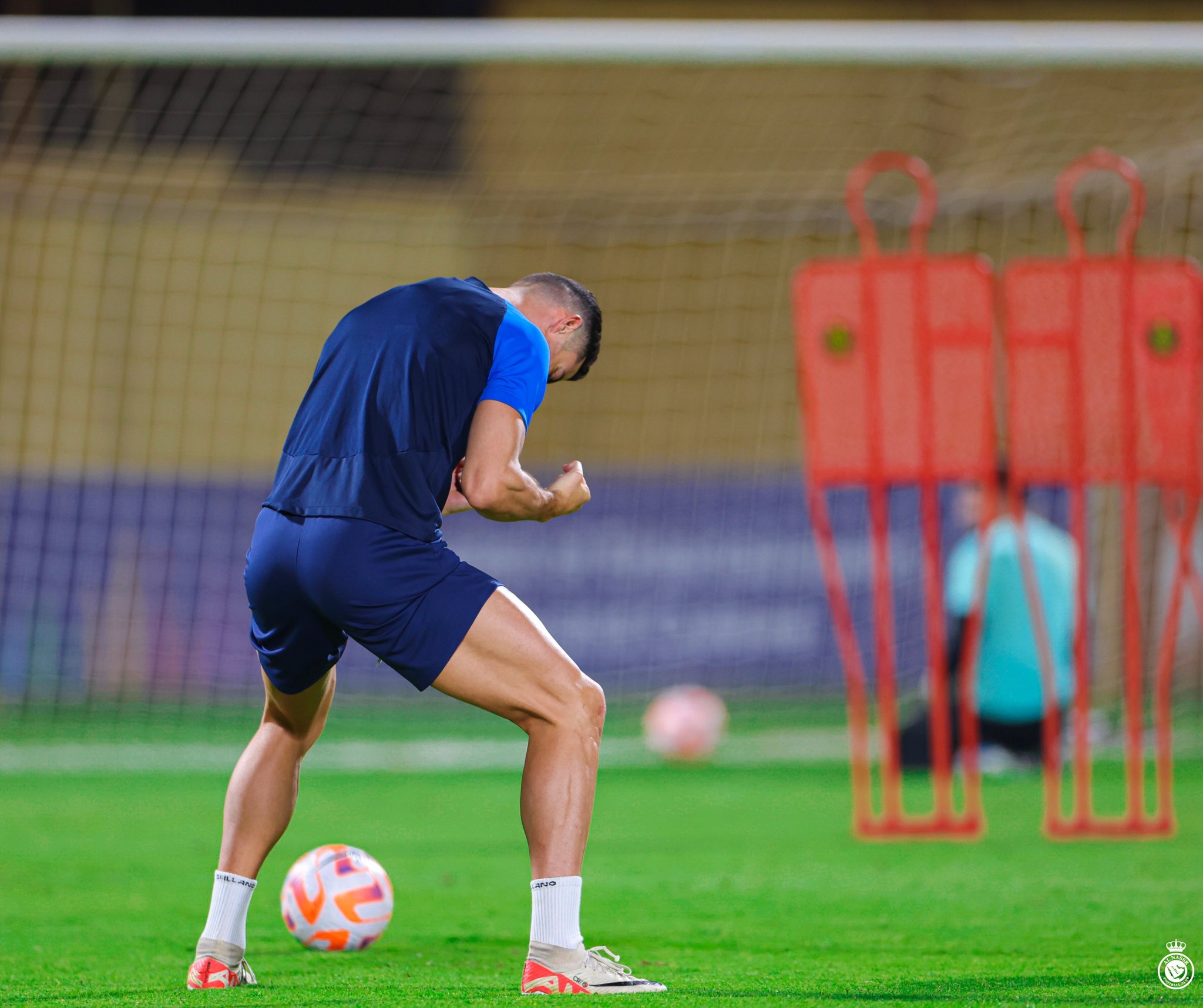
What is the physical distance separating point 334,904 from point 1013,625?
485cm

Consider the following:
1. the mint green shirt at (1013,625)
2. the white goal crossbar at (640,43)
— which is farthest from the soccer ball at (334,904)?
the mint green shirt at (1013,625)

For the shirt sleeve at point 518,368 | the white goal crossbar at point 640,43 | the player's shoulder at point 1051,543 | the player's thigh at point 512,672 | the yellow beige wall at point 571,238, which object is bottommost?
the player's thigh at point 512,672

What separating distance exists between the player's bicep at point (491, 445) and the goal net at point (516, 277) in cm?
645

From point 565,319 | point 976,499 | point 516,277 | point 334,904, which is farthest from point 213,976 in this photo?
point 516,277

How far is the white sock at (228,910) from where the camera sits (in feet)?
10.9

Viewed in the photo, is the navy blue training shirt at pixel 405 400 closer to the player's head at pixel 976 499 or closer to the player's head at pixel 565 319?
the player's head at pixel 565 319

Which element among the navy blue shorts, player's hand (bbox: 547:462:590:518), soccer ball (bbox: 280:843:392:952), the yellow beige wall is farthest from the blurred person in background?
the yellow beige wall

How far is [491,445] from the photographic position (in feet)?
10.2

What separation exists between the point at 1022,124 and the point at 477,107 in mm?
5593

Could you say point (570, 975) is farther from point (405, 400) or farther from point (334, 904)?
point (405, 400)

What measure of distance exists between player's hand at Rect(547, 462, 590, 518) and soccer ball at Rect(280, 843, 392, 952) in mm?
1128

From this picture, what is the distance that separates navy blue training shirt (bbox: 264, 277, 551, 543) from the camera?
3.09m

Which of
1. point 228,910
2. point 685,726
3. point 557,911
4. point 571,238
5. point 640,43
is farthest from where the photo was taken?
point 571,238

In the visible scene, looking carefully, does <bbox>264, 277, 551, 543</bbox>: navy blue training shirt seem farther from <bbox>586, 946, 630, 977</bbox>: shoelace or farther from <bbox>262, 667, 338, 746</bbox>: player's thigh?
<bbox>586, 946, 630, 977</bbox>: shoelace
